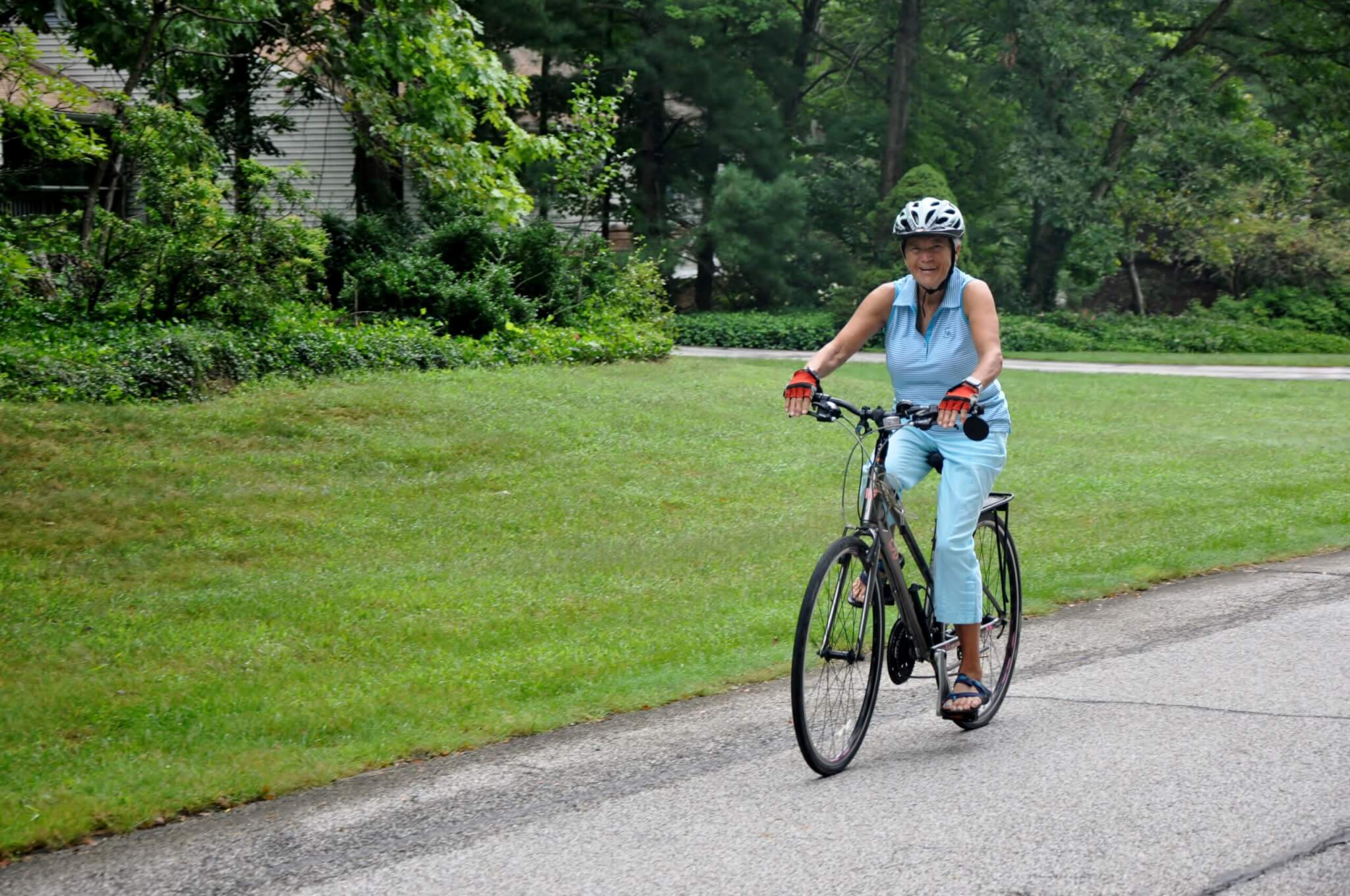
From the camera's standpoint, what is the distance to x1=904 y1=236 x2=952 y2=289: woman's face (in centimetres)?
554

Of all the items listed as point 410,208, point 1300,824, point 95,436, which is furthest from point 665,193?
point 1300,824

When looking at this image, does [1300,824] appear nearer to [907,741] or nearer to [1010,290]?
[907,741]

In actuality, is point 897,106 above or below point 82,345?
above

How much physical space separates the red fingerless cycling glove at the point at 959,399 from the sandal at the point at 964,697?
1.25 metres

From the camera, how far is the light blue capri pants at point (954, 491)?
18.1 feet

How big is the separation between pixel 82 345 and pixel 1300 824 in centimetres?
1267

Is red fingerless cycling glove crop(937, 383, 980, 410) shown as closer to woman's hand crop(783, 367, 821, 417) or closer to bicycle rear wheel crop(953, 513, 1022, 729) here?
woman's hand crop(783, 367, 821, 417)

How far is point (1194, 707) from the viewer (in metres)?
6.07

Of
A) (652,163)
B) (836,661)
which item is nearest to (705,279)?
(652,163)

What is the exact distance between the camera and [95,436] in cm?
1166

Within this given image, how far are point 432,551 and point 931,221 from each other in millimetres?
5131

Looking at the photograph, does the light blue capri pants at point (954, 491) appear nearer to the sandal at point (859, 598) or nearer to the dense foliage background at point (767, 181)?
the sandal at point (859, 598)

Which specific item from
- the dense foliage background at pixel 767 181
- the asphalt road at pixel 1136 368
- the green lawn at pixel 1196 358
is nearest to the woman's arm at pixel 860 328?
the dense foliage background at pixel 767 181

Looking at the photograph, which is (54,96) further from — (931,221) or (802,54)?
(931,221)
